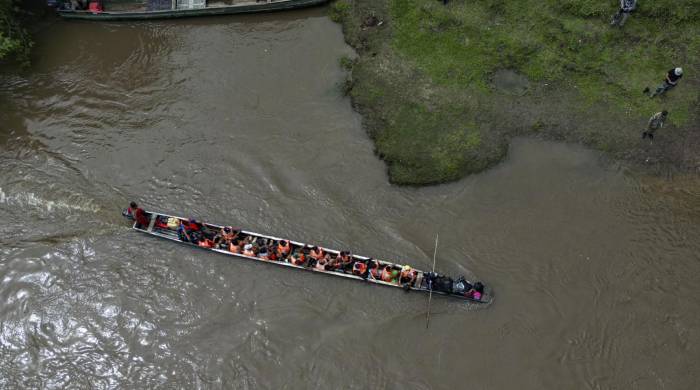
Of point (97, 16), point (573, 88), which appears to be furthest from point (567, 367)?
point (97, 16)

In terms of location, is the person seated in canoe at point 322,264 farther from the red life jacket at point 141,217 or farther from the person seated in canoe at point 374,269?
the red life jacket at point 141,217

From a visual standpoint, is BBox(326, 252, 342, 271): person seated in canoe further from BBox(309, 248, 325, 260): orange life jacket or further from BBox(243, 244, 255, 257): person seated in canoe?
BBox(243, 244, 255, 257): person seated in canoe

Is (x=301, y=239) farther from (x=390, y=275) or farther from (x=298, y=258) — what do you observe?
(x=390, y=275)

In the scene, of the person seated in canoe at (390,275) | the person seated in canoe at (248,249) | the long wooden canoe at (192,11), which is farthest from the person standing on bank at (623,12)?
the person seated in canoe at (248,249)

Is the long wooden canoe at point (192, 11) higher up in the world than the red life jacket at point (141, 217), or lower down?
higher up

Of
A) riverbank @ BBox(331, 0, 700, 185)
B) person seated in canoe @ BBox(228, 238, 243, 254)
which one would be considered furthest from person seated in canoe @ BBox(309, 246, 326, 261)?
riverbank @ BBox(331, 0, 700, 185)

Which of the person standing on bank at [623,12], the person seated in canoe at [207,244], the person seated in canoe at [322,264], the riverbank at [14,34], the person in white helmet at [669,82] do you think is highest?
the person standing on bank at [623,12]

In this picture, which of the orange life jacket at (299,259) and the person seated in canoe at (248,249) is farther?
the person seated in canoe at (248,249)
